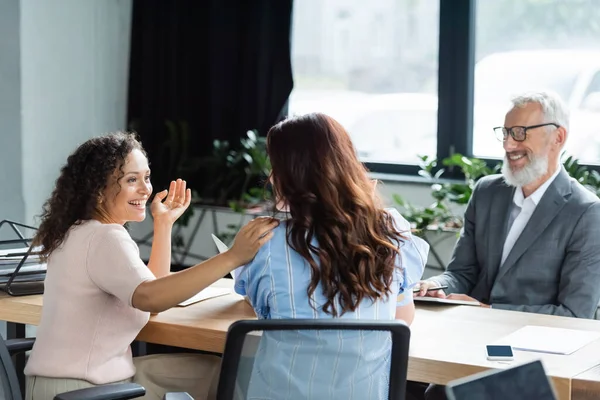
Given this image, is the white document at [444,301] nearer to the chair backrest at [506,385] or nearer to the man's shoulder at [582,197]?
the man's shoulder at [582,197]

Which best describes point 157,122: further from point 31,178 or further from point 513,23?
point 513,23

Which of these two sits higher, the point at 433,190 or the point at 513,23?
the point at 513,23

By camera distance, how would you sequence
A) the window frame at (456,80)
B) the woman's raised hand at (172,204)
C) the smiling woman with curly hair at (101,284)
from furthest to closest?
the window frame at (456,80) → the woman's raised hand at (172,204) → the smiling woman with curly hair at (101,284)

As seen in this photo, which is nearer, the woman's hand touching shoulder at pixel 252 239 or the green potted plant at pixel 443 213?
the woman's hand touching shoulder at pixel 252 239

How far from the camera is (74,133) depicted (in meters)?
5.08

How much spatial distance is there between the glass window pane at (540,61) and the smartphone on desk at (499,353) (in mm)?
2556

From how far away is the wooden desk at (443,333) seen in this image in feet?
6.58

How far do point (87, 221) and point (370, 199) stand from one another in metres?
0.74

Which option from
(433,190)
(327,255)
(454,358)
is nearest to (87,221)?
(327,255)

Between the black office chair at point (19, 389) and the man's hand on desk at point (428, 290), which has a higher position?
the man's hand on desk at point (428, 290)

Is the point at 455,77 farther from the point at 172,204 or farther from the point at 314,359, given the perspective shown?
the point at 314,359

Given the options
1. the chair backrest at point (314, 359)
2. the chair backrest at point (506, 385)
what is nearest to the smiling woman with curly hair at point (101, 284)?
the chair backrest at point (314, 359)

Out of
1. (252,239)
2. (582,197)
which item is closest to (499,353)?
(252,239)

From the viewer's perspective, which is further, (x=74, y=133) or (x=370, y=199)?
(x=74, y=133)
